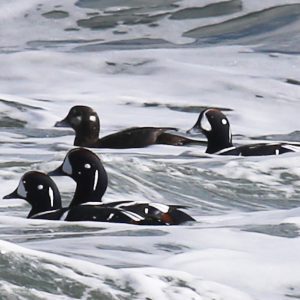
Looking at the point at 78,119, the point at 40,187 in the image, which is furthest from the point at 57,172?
the point at 78,119

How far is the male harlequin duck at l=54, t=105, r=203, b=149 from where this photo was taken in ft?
40.9

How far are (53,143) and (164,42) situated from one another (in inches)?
245

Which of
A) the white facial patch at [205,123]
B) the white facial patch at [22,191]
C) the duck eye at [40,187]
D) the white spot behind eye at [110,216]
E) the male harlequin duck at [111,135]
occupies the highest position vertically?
the white spot behind eye at [110,216]

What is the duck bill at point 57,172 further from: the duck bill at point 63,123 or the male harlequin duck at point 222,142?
the duck bill at point 63,123

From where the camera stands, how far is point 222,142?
12.1 meters

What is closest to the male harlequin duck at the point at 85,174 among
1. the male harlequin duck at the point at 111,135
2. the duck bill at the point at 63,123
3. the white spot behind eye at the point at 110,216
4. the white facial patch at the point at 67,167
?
the white facial patch at the point at 67,167

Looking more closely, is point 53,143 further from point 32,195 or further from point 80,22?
point 80,22

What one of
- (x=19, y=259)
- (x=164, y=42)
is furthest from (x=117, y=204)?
(x=164, y=42)

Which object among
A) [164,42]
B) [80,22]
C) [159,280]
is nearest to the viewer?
[159,280]

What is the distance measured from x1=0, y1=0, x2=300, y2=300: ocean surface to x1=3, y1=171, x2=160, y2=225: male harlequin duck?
0.15 m

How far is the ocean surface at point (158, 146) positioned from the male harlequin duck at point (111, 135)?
15cm

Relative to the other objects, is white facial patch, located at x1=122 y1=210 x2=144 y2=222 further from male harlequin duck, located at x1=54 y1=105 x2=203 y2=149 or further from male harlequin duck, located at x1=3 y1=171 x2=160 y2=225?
male harlequin duck, located at x1=54 y1=105 x2=203 y2=149

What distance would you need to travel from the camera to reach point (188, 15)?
20.3 metres

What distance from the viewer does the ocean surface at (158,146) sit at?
228 inches
